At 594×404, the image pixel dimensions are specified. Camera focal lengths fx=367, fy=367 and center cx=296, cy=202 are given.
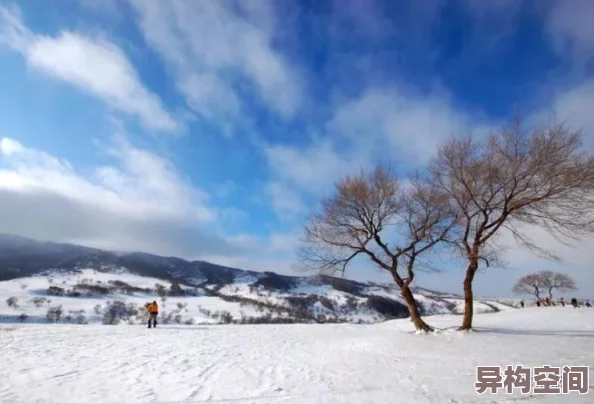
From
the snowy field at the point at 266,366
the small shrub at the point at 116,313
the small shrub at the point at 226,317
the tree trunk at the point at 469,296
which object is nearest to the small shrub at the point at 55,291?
the small shrub at the point at 116,313

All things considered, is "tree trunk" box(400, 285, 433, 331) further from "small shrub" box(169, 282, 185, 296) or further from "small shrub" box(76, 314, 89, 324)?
"small shrub" box(169, 282, 185, 296)

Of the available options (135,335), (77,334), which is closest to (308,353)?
(135,335)

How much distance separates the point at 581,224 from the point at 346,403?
15004mm

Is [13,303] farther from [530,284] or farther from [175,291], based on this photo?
[530,284]

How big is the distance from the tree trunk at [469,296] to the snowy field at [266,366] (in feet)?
2.50

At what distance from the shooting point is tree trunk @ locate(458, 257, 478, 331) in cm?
1911

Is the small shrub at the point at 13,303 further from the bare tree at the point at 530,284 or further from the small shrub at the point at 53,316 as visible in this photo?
the bare tree at the point at 530,284

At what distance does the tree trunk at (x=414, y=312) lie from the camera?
65.0ft

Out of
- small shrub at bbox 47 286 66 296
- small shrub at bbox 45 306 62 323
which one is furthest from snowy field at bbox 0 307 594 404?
small shrub at bbox 47 286 66 296

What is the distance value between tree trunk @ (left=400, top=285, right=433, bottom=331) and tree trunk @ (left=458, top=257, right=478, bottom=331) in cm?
178

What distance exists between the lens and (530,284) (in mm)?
82000

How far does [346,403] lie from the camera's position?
812cm

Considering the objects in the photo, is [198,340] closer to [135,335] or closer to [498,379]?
[135,335]

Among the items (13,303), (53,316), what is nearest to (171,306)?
(53,316)
